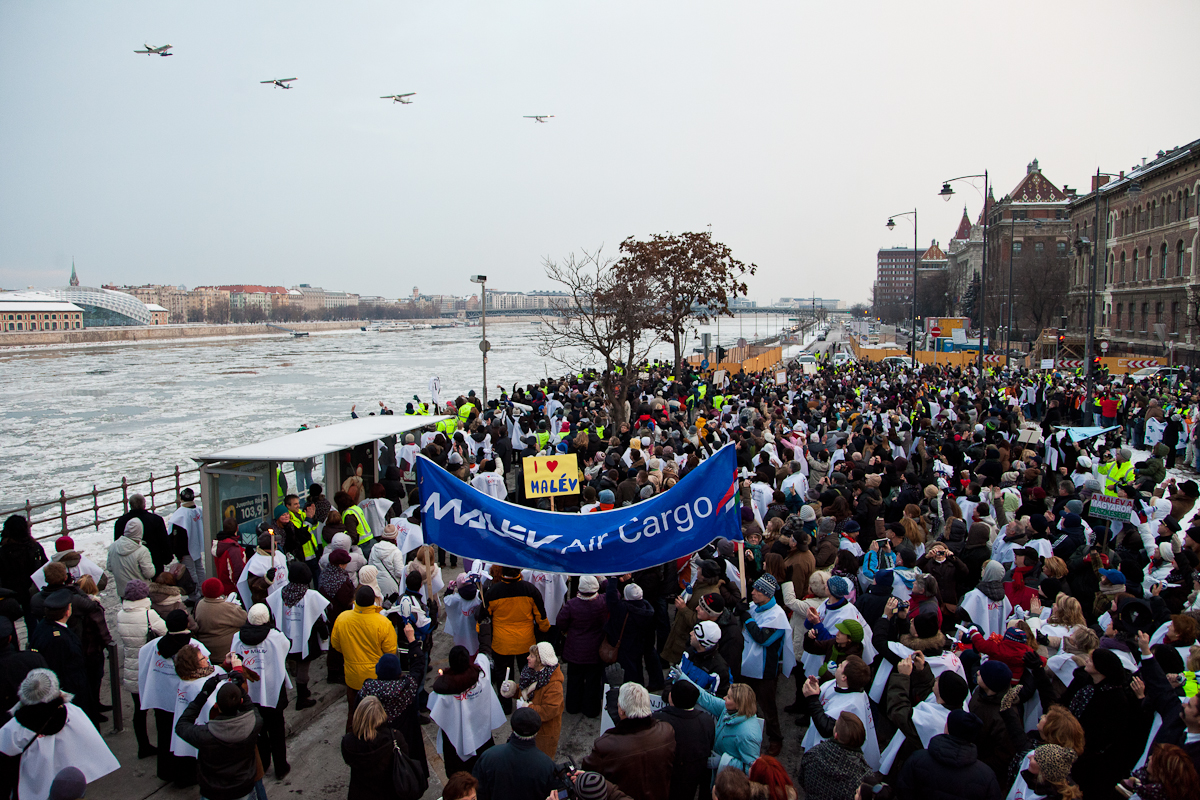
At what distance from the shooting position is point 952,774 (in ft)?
12.6

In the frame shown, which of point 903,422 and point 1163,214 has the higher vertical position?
point 1163,214

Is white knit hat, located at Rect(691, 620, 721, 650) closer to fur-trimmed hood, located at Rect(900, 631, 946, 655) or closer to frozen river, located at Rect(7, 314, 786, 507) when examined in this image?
fur-trimmed hood, located at Rect(900, 631, 946, 655)

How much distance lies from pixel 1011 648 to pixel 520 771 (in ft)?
11.1

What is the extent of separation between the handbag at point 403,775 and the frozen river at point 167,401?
16937 mm

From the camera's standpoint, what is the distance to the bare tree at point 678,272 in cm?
3281

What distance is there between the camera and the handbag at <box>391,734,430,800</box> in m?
4.41

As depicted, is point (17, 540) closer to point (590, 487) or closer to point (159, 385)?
point (590, 487)

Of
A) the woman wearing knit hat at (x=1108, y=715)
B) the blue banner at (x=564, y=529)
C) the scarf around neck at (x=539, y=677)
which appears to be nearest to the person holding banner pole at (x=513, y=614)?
the blue banner at (x=564, y=529)

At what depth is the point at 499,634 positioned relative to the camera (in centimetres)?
641

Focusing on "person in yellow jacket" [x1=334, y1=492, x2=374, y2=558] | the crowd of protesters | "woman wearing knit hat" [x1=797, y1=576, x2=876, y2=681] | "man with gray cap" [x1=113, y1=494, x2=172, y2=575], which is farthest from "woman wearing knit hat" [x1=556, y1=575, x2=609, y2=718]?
"man with gray cap" [x1=113, y1=494, x2=172, y2=575]

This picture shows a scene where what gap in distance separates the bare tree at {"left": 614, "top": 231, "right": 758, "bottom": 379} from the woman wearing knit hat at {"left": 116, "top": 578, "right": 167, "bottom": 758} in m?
27.3

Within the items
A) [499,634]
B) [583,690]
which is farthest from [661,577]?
[499,634]

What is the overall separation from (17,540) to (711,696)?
7811 millimetres

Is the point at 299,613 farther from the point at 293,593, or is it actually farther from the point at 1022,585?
the point at 1022,585
